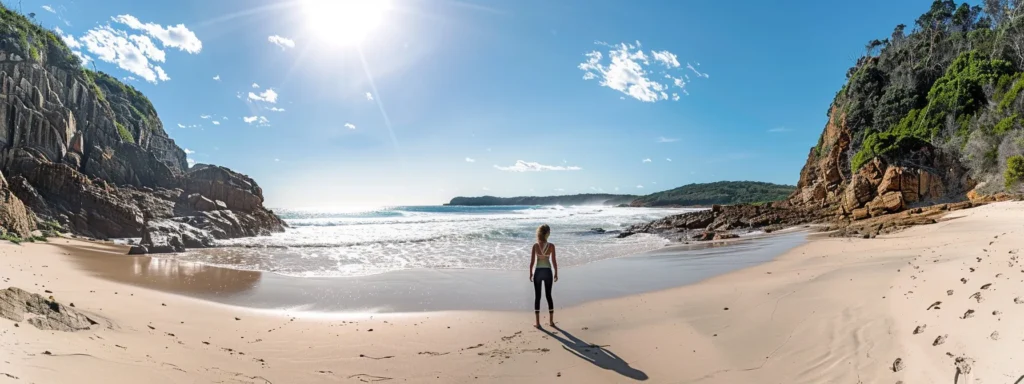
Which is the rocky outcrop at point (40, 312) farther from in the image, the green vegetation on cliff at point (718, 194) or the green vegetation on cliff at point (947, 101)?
the green vegetation on cliff at point (718, 194)

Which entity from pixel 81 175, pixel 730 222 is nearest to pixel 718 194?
pixel 730 222

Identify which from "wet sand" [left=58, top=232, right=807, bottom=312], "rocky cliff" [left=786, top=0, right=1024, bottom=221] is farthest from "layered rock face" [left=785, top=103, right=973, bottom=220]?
"wet sand" [left=58, top=232, right=807, bottom=312]

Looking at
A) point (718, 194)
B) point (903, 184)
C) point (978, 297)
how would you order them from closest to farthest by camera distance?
point (978, 297) < point (903, 184) < point (718, 194)

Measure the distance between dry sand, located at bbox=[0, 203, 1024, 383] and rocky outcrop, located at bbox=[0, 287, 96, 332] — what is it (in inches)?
7.5

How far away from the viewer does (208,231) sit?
20281mm

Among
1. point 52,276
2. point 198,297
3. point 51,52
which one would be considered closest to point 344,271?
point 198,297

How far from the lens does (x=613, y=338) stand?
18.2 ft

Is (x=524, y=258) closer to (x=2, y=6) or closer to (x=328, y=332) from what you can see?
(x=328, y=332)

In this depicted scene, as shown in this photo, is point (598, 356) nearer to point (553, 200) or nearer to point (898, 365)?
point (898, 365)

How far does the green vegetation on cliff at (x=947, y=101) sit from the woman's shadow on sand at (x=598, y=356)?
985 inches

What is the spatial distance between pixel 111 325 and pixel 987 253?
1224 centimetres

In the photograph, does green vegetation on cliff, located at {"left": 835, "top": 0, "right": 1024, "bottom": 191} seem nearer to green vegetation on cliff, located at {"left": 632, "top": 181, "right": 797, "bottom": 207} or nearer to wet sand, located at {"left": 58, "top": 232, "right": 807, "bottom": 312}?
wet sand, located at {"left": 58, "top": 232, "right": 807, "bottom": 312}

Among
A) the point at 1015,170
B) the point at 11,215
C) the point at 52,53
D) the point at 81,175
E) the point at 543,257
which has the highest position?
the point at 52,53

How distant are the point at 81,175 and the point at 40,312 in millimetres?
23295
